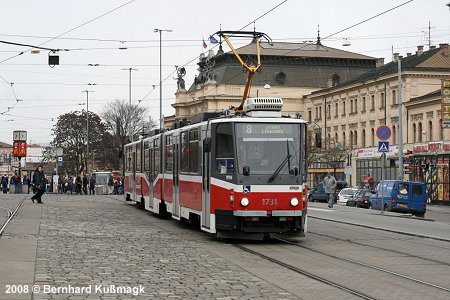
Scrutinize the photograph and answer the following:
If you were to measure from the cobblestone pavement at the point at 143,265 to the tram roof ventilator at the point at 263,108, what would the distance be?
3.21 m

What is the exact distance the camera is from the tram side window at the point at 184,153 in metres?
24.8

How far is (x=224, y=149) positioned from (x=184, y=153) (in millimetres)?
4515

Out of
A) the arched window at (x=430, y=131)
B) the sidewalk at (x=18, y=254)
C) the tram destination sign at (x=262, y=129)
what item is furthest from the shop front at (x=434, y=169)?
the tram destination sign at (x=262, y=129)

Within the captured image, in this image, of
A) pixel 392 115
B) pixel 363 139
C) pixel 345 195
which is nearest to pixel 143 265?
pixel 345 195

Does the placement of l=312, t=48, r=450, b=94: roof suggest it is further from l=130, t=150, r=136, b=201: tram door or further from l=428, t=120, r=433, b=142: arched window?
l=130, t=150, r=136, b=201: tram door

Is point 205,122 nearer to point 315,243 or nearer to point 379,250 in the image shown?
point 315,243

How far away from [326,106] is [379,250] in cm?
8136

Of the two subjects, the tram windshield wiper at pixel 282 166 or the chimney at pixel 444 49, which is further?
the chimney at pixel 444 49

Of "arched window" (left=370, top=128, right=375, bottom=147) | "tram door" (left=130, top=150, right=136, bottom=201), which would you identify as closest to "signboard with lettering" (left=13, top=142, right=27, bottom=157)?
"tram door" (left=130, top=150, right=136, bottom=201)

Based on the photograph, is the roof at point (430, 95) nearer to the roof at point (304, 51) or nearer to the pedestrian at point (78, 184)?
the pedestrian at point (78, 184)

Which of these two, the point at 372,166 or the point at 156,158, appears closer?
the point at 156,158

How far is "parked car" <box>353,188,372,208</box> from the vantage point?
56844 millimetres

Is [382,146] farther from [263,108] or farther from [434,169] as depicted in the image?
[434,169]

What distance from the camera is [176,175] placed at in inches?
1043
